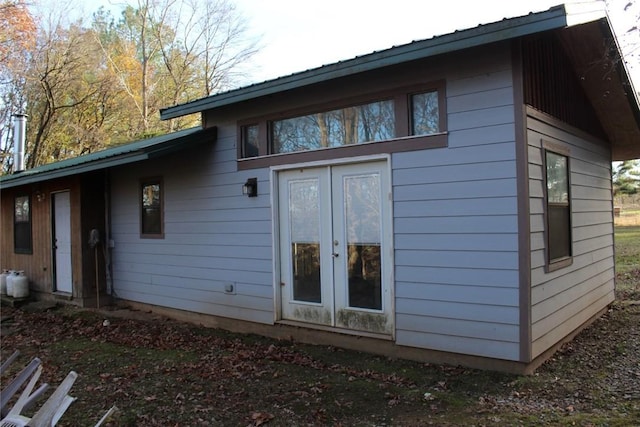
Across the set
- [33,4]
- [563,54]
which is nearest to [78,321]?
[563,54]

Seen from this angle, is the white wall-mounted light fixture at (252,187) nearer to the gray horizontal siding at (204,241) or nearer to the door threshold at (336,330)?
the gray horizontal siding at (204,241)

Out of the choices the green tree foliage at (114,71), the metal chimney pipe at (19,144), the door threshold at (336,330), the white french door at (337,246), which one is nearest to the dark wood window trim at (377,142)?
the white french door at (337,246)

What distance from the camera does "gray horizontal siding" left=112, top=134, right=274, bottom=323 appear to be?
626 centimetres

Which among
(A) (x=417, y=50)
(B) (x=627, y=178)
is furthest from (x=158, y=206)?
(B) (x=627, y=178)

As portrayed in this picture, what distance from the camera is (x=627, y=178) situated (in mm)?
27078

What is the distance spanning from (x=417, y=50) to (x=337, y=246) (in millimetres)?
2242

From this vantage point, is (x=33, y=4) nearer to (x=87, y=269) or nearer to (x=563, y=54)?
(x=87, y=269)

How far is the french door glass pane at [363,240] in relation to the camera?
A: 5.22 metres

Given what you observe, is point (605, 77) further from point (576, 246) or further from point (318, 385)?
point (318, 385)

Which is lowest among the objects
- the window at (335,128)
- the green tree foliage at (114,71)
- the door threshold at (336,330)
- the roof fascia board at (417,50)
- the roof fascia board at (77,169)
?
the door threshold at (336,330)

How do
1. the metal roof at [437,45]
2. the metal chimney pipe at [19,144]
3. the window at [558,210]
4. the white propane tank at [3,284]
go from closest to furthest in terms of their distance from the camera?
the metal roof at [437,45] → the window at [558,210] → the white propane tank at [3,284] → the metal chimney pipe at [19,144]

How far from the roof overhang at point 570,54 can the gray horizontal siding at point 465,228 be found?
38cm

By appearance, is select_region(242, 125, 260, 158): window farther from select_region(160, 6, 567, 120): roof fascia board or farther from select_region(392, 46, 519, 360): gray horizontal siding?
select_region(392, 46, 519, 360): gray horizontal siding

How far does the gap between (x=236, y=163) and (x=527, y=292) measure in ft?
12.8
